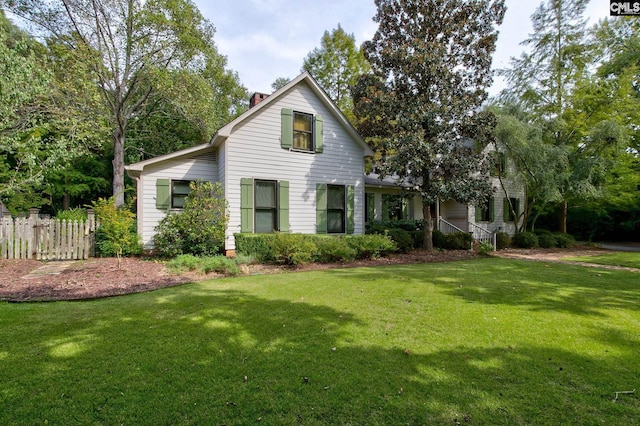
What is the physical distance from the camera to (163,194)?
11438mm

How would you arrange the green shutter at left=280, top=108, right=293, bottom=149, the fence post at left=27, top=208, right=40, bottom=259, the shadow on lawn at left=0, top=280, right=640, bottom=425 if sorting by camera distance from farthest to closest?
the green shutter at left=280, top=108, right=293, bottom=149 < the fence post at left=27, top=208, right=40, bottom=259 < the shadow on lawn at left=0, top=280, right=640, bottom=425

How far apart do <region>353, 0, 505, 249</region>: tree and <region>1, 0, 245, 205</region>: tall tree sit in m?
8.76

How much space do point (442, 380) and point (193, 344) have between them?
257 cm

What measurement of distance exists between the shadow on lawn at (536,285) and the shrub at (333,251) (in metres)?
1.63

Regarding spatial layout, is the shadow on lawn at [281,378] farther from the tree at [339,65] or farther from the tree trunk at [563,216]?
the tree at [339,65]

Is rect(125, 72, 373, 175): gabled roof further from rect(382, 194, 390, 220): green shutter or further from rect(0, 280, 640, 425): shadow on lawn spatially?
rect(0, 280, 640, 425): shadow on lawn

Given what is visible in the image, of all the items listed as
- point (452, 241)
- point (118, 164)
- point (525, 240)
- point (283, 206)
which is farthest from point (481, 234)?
point (118, 164)

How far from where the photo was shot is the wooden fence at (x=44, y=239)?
931cm

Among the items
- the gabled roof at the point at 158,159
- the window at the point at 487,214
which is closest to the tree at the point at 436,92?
the window at the point at 487,214

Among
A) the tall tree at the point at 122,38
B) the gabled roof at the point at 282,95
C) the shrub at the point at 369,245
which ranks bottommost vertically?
the shrub at the point at 369,245

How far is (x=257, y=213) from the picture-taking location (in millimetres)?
11688

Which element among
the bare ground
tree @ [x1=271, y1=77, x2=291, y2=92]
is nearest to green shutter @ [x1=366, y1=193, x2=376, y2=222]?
the bare ground

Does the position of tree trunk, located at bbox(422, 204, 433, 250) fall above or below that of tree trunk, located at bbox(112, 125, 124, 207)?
below

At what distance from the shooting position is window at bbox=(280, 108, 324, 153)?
12141mm
